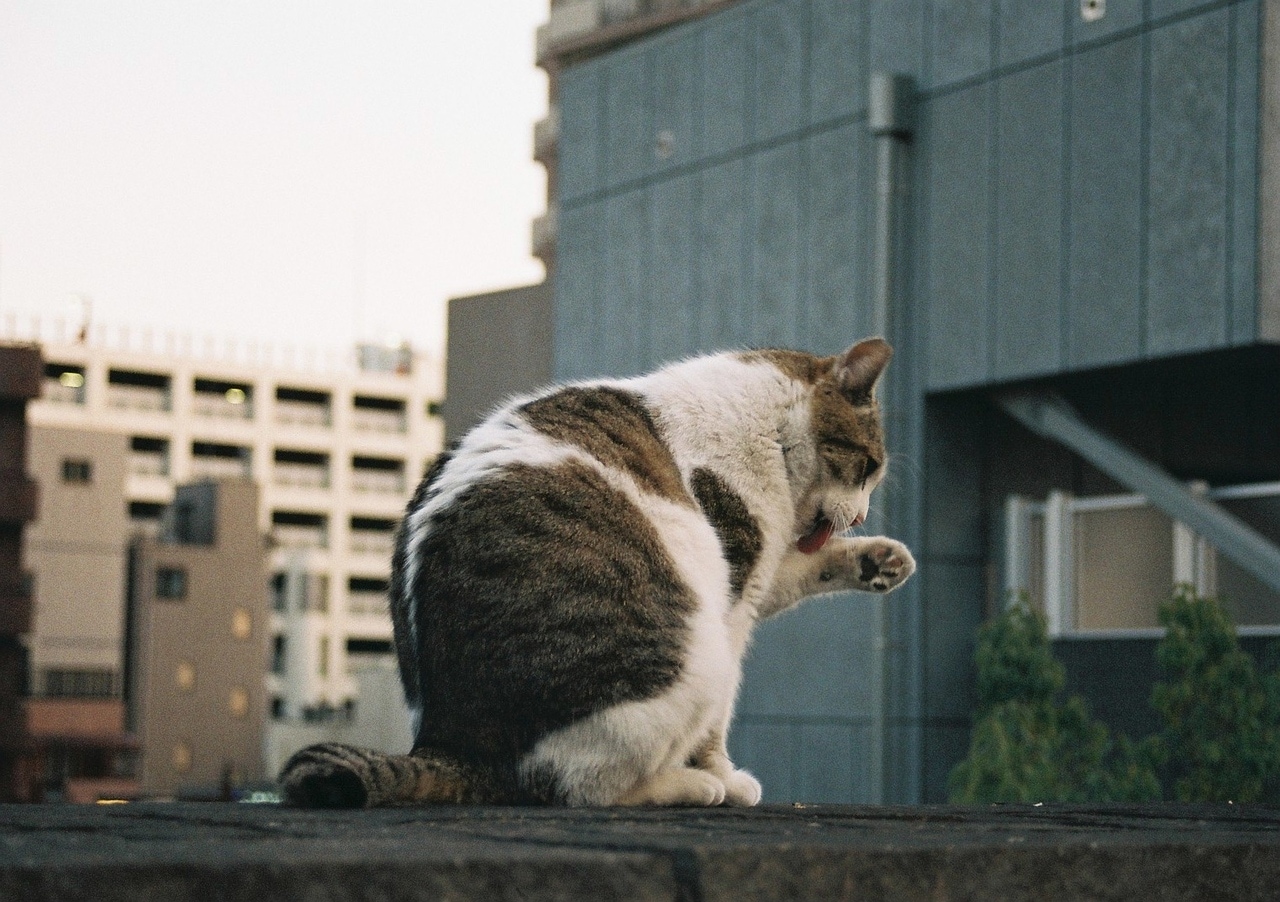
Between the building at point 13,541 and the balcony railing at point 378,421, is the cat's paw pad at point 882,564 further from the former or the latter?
the balcony railing at point 378,421

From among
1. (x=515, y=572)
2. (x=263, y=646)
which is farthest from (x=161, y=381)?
(x=515, y=572)

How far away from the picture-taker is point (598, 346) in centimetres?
2438

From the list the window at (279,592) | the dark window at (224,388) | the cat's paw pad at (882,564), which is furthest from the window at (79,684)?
the cat's paw pad at (882,564)

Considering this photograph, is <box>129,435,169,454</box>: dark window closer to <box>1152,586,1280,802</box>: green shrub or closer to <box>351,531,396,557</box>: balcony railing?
<box>351,531,396,557</box>: balcony railing

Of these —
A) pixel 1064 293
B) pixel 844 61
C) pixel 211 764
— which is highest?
pixel 844 61

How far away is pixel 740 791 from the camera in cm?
515

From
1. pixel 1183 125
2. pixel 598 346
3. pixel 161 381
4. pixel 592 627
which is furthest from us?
pixel 161 381

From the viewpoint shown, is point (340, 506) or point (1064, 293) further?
point (340, 506)

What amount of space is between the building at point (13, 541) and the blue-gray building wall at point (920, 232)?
68.9 feet

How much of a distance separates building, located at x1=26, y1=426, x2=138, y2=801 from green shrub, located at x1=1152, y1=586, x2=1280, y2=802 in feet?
177

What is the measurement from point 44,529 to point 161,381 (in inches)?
965

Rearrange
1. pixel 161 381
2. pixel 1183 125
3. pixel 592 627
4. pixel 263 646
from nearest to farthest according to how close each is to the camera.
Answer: pixel 592 627 < pixel 1183 125 < pixel 263 646 < pixel 161 381

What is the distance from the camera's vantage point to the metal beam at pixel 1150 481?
16.3m

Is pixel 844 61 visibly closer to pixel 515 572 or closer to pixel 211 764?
pixel 515 572
